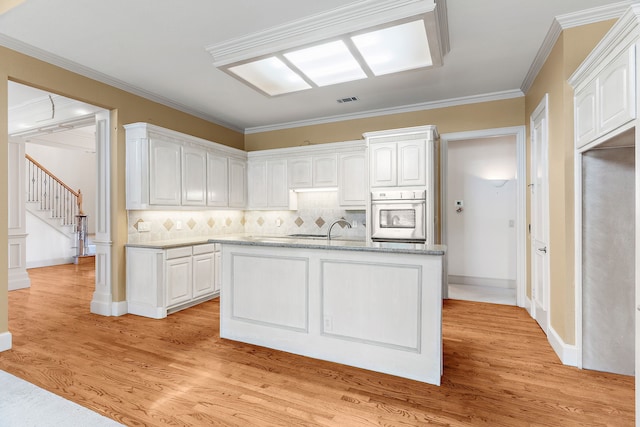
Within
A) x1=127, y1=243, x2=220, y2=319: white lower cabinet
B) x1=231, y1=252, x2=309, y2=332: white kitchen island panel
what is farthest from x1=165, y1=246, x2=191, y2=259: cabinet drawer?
x1=231, y1=252, x2=309, y2=332: white kitchen island panel

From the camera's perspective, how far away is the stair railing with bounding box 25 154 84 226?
7836mm

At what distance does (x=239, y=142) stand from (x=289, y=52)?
3.91 metres

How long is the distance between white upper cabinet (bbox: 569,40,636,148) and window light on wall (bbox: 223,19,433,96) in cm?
110

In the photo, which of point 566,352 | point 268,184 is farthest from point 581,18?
point 268,184

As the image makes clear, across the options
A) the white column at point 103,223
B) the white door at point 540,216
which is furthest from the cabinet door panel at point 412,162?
the white column at point 103,223

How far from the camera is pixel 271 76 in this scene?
2.95 metres

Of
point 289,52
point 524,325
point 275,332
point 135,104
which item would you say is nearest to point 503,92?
point 524,325

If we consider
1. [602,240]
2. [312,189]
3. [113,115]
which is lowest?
[602,240]

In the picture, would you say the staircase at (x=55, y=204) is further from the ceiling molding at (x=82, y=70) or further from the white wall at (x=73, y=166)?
the ceiling molding at (x=82, y=70)

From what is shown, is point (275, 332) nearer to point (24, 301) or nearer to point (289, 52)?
point (289, 52)

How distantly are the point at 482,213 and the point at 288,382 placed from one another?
179 inches

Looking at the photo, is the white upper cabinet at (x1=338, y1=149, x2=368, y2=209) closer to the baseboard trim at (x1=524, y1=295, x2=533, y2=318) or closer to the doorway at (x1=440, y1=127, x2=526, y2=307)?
the doorway at (x1=440, y1=127, x2=526, y2=307)

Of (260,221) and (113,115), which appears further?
(260,221)

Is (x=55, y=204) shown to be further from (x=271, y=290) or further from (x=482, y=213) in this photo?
(x=482, y=213)
